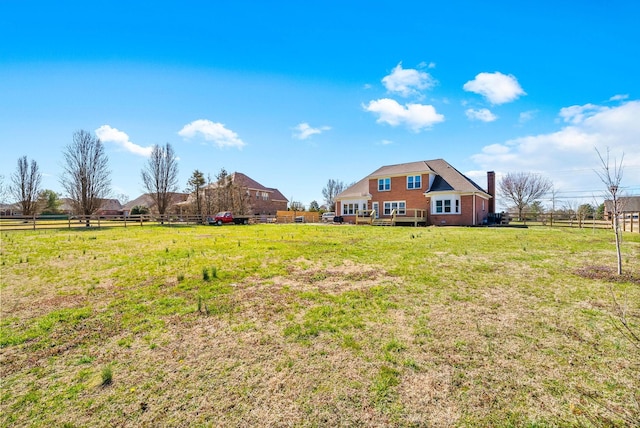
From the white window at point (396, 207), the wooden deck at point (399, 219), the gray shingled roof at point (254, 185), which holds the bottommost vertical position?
the wooden deck at point (399, 219)

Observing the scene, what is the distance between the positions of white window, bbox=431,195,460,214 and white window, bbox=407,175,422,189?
7.98ft

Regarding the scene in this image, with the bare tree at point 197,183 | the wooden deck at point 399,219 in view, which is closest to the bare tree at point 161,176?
the bare tree at point 197,183

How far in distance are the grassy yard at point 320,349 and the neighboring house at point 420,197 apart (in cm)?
1974

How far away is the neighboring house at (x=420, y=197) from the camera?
26547mm

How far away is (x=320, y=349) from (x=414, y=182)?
91.1 feet

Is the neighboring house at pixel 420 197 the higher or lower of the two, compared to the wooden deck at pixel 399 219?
higher

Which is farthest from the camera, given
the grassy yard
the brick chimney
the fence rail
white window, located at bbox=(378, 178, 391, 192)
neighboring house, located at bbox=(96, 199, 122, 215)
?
neighboring house, located at bbox=(96, 199, 122, 215)

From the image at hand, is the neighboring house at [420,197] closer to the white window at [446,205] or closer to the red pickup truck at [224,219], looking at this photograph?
the white window at [446,205]

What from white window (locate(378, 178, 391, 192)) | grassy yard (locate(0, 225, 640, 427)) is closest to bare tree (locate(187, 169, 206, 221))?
white window (locate(378, 178, 391, 192))

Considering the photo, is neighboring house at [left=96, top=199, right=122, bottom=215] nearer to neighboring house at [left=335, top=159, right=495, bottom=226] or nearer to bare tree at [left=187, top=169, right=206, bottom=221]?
bare tree at [left=187, top=169, right=206, bottom=221]

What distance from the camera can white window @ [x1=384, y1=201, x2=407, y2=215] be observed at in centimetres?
2916

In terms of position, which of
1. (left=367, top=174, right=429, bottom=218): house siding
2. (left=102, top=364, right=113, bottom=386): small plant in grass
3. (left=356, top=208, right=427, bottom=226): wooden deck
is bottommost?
(left=102, top=364, right=113, bottom=386): small plant in grass

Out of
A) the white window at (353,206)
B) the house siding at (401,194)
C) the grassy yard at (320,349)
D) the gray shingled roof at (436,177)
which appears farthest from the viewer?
the white window at (353,206)

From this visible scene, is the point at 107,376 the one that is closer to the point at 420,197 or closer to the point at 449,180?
the point at 420,197
